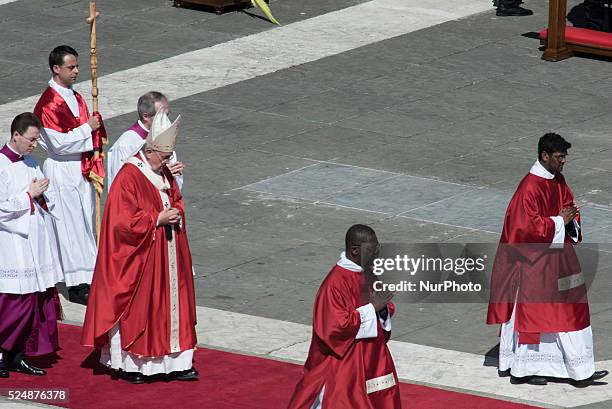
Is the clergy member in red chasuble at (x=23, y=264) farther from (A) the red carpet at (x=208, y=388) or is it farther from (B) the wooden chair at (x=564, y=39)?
(B) the wooden chair at (x=564, y=39)

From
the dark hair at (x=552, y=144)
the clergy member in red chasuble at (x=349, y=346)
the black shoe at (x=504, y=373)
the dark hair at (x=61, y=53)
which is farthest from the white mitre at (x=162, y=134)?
the black shoe at (x=504, y=373)

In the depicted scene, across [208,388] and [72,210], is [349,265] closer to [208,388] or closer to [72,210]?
[208,388]

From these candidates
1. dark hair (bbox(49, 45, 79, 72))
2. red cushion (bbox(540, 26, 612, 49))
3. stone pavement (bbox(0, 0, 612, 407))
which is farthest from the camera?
red cushion (bbox(540, 26, 612, 49))

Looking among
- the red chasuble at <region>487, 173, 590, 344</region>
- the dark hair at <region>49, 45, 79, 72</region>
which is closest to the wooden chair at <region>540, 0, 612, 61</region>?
the dark hair at <region>49, 45, 79, 72</region>

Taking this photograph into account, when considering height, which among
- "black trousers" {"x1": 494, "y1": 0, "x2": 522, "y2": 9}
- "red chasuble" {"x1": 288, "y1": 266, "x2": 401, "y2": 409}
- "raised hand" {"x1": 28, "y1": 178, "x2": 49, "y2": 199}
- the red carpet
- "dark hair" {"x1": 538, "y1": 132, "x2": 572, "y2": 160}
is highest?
"dark hair" {"x1": 538, "y1": 132, "x2": 572, "y2": 160}

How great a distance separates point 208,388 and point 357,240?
2.39 metres

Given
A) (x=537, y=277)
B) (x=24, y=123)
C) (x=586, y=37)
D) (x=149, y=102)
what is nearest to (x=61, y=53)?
(x=149, y=102)

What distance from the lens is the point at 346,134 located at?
18766 millimetres

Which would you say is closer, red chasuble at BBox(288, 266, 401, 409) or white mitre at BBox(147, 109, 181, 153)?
red chasuble at BBox(288, 266, 401, 409)

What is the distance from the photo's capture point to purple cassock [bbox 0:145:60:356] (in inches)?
499

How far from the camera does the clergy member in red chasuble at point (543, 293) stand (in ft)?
40.8

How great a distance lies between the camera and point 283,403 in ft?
39.5

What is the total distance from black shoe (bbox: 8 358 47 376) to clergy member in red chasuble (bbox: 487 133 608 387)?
331cm

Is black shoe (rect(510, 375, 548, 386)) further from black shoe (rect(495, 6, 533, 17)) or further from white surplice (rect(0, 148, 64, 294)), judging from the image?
black shoe (rect(495, 6, 533, 17))
